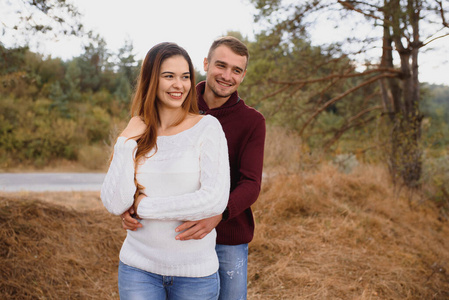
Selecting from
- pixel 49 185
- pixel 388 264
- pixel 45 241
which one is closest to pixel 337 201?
pixel 388 264

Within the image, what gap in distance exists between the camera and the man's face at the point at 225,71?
2.11m

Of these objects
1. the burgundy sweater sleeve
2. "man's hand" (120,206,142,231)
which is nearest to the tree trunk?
the burgundy sweater sleeve

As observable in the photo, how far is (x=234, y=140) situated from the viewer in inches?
81.4

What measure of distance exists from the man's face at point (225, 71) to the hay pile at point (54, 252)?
261 centimetres

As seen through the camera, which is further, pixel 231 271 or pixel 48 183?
pixel 48 183

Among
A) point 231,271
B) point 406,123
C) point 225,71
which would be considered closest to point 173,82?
point 225,71

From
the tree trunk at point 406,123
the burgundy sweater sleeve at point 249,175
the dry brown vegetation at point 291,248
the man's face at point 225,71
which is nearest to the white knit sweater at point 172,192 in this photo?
the burgundy sweater sleeve at point 249,175

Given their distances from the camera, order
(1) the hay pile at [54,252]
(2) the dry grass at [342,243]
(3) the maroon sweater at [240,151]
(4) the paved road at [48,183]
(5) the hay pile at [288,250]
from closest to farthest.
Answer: (3) the maroon sweater at [240,151]
(1) the hay pile at [54,252]
(5) the hay pile at [288,250]
(2) the dry grass at [342,243]
(4) the paved road at [48,183]

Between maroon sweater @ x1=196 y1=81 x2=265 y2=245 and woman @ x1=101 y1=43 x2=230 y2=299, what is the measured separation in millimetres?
353

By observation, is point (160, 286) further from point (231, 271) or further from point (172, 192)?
point (231, 271)

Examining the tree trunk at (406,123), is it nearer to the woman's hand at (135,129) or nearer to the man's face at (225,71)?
the man's face at (225,71)

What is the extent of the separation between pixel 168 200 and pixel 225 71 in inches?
36.3

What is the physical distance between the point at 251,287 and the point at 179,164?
2.88 meters

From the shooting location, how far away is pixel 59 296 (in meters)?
3.53
